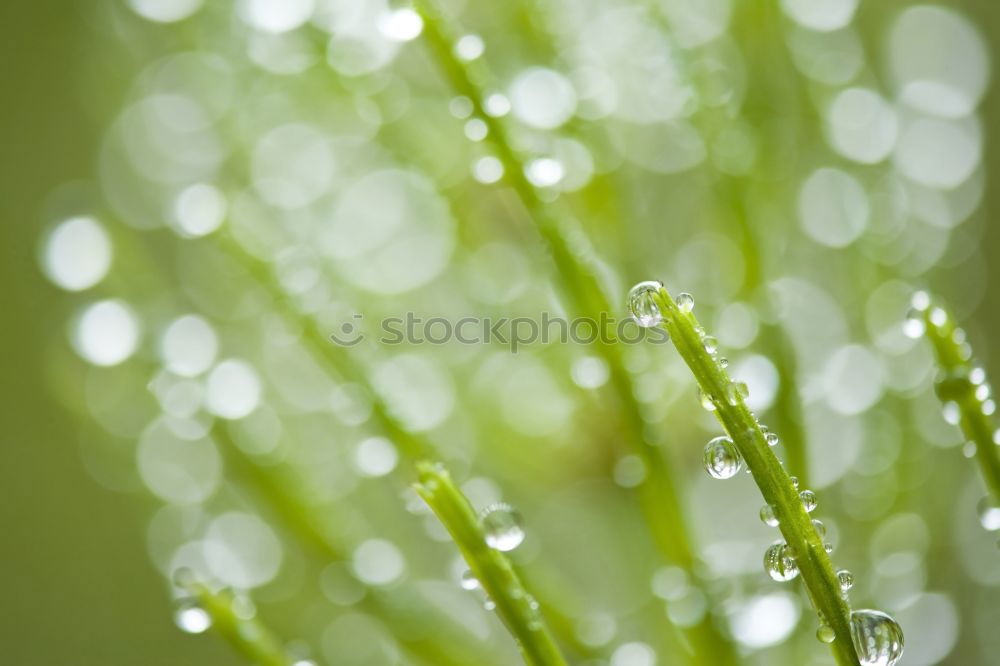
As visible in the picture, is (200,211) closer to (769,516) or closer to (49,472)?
(769,516)

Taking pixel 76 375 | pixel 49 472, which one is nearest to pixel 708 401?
pixel 76 375

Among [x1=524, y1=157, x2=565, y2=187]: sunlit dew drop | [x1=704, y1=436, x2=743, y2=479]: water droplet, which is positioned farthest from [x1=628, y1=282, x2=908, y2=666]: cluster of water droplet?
[x1=524, y1=157, x2=565, y2=187]: sunlit dew drop

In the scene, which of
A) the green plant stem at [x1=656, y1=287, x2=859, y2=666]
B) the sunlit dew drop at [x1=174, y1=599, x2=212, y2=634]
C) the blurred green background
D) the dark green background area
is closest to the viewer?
the green plant stem at [x1=656, y1=287, x2=859, y2=666]

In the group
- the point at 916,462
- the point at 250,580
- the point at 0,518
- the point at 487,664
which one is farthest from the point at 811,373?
the point at 0,518

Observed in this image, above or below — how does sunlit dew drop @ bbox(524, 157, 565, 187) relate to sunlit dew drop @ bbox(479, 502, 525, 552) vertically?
above

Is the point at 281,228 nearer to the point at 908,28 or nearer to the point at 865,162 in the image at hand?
the point at 865,162

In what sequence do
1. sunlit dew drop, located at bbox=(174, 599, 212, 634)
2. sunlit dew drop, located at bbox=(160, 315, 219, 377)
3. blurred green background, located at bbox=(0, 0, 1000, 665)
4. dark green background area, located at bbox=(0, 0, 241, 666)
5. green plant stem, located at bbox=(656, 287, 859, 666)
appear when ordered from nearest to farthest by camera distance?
1. green plant stem, located at bbox=(656, 287, 859, 666)
2. sunlit dew drop, located at bbox=(174, 599, 212, 634)
3. sunlit dew drop, located at bbox=(160, 315, 219, 377)
4. blurred green background, located at bbox=(0, 0, 1000, 665)
5. dark green background area, located at bbox=(0, 0, 241, 666)

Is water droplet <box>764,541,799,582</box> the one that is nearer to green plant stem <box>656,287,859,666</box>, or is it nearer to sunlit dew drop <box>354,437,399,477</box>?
green plant stem <box>656,287,859,666</box>
